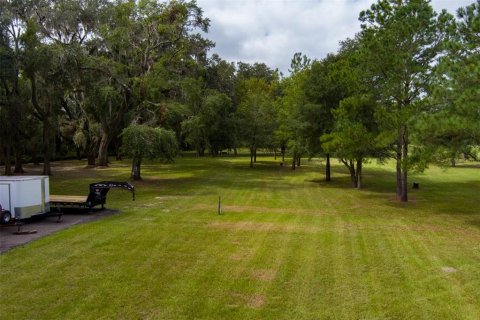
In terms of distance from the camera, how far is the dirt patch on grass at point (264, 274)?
368 inches

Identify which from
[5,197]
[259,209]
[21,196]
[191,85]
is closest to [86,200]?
[21,196]

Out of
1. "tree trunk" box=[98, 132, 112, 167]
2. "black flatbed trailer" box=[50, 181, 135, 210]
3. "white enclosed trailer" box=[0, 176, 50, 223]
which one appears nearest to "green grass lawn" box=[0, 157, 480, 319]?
"black flatbed trailer" box=[50, 181, 135, 210]

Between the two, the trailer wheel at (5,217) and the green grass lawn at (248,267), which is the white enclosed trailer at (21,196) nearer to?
the trailer wheel at (5,217)

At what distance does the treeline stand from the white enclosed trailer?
13.5m

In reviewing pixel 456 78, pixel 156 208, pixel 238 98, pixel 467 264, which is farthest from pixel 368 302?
pixel 238 98

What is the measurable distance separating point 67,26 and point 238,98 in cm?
3672

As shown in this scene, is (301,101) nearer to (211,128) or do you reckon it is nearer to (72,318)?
(211,128)

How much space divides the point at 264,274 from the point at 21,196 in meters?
8.43

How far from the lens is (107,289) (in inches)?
331

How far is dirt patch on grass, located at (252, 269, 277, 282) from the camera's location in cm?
934

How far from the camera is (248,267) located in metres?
10.1

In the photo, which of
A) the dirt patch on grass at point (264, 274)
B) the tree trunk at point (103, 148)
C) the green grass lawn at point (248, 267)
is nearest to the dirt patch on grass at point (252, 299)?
the green grass lawn at point (248, 267)

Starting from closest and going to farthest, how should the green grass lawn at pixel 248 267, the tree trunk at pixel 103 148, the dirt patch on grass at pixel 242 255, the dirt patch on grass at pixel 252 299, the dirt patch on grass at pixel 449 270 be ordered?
the green grass lawn at pixel 248 267
the dirt patch on grass at pixel 252 299
the dirt patch on grass at pixel 449 270
the dirt patch on grass at pixel 242 255
the tree trunk at pixel 103 148

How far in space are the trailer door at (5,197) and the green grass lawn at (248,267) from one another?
1924 millimetres
